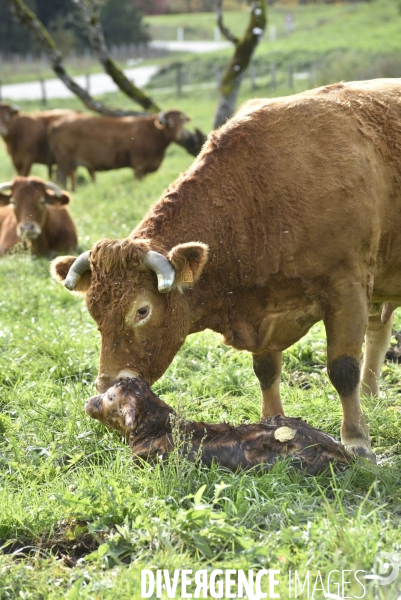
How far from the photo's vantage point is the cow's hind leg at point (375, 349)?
20.5ft

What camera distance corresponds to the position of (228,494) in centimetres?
430

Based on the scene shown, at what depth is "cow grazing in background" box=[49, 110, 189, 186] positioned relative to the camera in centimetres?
2028

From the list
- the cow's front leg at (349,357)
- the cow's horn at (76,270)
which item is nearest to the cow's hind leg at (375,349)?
the cow's front leg at (349,357)

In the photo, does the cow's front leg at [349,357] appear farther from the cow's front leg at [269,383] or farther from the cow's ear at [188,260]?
the cow's ear at [188,260]

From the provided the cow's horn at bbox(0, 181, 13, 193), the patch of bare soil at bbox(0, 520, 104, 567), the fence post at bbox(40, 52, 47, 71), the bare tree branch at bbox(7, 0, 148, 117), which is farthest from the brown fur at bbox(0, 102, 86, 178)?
the fence post at bbox(40, 52, 47, 71)

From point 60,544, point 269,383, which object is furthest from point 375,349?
point 60,544

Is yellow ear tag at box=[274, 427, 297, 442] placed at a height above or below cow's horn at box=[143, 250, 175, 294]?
below

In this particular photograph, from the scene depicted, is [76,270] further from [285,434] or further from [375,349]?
[375,349]

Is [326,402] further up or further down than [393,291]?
further down

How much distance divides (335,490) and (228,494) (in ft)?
1.80

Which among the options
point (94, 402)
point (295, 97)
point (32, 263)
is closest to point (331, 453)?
point (94, 402)

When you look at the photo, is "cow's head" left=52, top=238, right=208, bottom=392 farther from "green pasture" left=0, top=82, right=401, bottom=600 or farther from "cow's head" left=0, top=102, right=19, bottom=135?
"cow's head" left=0, top=102, right=19, bottom=135

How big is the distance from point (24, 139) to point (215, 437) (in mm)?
17385

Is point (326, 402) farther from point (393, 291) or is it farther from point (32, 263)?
point (32, 263)
